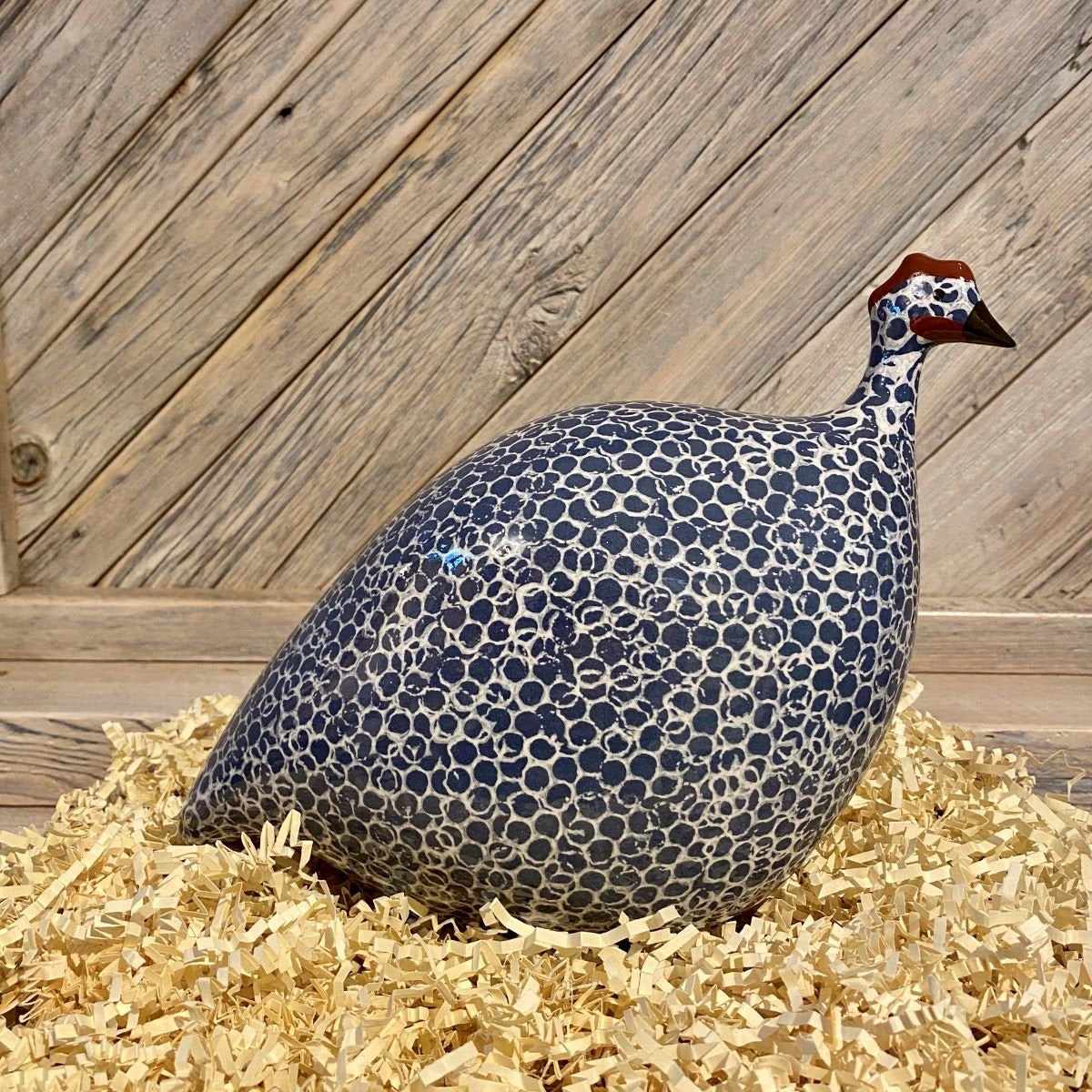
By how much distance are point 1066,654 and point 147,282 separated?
1.58 metres

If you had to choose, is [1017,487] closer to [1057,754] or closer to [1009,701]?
[1009,701]

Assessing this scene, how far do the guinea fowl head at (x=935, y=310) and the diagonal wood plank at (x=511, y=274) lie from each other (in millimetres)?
728

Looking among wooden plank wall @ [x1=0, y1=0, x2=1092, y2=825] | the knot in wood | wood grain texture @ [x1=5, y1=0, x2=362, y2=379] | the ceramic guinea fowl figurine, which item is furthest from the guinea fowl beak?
the knot in wood

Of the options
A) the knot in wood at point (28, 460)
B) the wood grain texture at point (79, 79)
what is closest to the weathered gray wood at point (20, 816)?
the knot in wood at point (28, 460)

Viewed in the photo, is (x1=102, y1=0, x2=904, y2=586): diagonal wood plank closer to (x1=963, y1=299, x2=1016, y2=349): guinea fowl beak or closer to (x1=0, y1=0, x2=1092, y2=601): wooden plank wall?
(x1=0, y1=0, x2=1092, y2=601): wooden plank wall

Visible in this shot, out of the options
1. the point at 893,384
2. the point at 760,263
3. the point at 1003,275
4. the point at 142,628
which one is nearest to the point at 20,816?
the point at 142,628

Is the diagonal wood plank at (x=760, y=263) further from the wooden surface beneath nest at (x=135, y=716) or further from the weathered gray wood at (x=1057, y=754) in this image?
the weathered gray wood at (x=1057, y=754)

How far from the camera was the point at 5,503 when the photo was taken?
1679 mm

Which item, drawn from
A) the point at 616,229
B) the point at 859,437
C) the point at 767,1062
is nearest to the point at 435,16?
the point at 616,229

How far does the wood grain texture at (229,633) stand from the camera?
167 cm

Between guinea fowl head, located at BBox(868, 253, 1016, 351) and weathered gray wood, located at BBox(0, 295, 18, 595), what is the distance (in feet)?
4.50

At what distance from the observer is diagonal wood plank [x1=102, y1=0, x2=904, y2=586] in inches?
62.1

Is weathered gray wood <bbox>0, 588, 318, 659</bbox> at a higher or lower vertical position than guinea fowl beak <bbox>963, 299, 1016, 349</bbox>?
lower

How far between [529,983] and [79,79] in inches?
58.2
